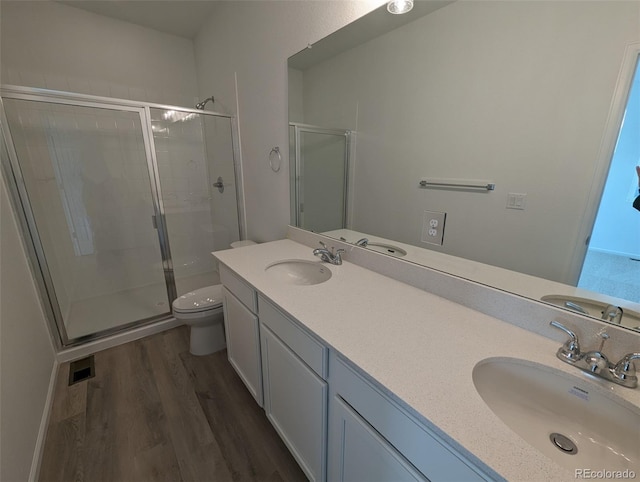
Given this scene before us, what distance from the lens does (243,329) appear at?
1.49 m

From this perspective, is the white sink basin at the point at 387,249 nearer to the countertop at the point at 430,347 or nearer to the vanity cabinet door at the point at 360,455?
the countertop at the point at 430,347

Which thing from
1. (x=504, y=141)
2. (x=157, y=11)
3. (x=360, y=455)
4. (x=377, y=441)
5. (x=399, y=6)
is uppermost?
(x=157, y=11)

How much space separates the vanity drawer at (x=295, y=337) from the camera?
0.92m

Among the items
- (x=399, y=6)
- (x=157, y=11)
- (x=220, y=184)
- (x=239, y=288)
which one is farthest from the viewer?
(x=220, y=184)

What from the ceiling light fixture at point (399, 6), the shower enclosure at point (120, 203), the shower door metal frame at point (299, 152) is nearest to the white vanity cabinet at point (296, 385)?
the shower door metal frame at point (299, 152)

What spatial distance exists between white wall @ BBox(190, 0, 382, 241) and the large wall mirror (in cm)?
27

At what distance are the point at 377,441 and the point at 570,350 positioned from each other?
59 centimetres

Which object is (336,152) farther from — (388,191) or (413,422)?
(413,422)

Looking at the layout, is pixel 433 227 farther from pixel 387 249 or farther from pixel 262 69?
A: pixel 262 69

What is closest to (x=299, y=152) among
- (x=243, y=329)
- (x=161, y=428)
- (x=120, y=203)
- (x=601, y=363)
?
(x=243, y=329)

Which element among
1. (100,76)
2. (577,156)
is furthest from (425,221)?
(100,76)

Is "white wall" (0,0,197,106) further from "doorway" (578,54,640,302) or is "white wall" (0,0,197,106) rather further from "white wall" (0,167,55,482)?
"doorway" (578,54,640,302)

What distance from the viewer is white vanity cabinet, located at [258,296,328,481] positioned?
0.96 metres

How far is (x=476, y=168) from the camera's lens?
100 centimetres
